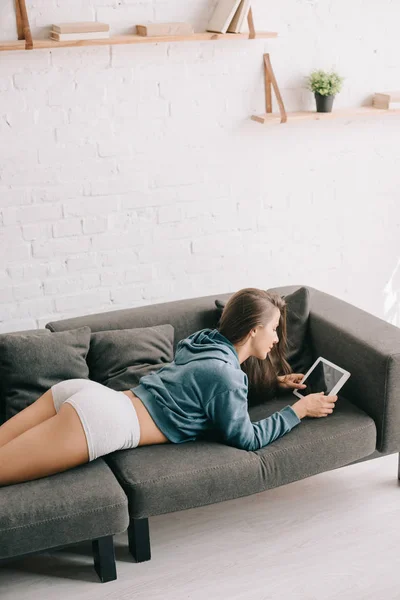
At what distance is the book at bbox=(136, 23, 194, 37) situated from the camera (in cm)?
320

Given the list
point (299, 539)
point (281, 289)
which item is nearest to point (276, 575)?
point (299, 539)

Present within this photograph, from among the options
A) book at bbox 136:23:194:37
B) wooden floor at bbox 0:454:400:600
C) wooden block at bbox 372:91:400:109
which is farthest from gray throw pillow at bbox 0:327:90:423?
wooden block at bbox 372:91:400:109

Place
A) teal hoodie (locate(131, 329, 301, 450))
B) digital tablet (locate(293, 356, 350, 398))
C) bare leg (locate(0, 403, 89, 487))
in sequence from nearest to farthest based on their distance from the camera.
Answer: bare leg (locate(0, 403, 89, 487)), teal hoodie (locate(131, 329, 301, 450)), digital tablet (locate(293, 356, 350, 398))

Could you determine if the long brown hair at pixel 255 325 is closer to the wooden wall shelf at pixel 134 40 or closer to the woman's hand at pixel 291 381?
the woman's hand at pixel 291 381

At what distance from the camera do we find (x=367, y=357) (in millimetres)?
2951

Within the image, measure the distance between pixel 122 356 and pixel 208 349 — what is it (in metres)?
0.42

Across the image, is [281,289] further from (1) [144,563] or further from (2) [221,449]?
(1) [144,563]

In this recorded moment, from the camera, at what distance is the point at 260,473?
8.79 feet

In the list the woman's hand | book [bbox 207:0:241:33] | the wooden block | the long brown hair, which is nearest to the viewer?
the long brown hair

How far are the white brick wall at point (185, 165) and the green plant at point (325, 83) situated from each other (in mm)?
107

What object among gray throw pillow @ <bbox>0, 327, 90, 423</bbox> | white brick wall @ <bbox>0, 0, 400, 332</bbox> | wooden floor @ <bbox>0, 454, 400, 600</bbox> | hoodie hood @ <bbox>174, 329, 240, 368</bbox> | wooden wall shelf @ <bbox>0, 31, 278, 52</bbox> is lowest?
wooden floor @ <bbox>0, 454, 400, 600</bbox>

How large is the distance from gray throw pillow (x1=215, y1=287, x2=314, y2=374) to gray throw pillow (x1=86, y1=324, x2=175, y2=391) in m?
0.36

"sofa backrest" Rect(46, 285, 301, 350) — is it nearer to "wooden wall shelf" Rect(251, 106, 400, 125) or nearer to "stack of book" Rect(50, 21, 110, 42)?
"wooden wall shelf" Rect(251, 106, 400, 125)

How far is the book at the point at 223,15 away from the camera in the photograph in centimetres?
328
